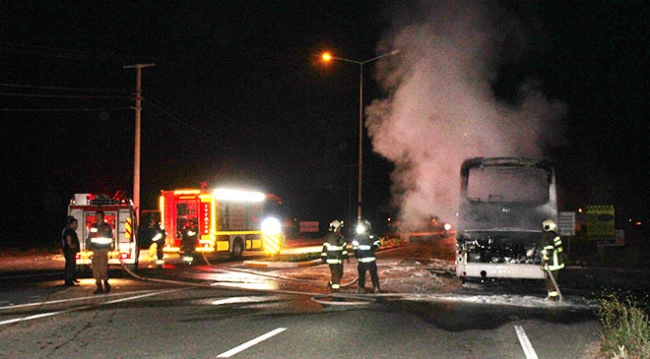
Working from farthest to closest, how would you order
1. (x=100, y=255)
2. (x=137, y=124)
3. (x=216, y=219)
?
(x=137, y=124) → (x=216, y=219) → (x=100, y=255)

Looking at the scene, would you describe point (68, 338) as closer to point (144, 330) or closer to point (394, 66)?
→ point (144, 330)

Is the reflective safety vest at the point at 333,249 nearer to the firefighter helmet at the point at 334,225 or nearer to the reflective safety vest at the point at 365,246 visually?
the firefighter helmet at the point at 334,225

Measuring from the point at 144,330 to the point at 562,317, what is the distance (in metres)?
6.71

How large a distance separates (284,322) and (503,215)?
806 cm

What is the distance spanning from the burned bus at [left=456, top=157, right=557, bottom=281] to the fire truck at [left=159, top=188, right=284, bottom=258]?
39.9ft

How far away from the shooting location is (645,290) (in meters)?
17.2

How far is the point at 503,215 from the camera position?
673 inches

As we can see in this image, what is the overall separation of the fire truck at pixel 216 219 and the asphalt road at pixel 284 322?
9400 millimetres


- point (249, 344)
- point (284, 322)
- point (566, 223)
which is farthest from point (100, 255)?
point (566, 223)

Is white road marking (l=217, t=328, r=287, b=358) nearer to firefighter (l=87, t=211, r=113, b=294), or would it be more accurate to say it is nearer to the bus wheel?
firefighter (l=87, t=211, r=113, b=294)

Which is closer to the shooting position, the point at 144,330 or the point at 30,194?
the point at 144,330

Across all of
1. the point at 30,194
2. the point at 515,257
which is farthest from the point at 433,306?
the point at 30,194

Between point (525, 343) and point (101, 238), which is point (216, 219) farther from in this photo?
point (525, 343)

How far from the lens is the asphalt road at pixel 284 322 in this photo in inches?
340
